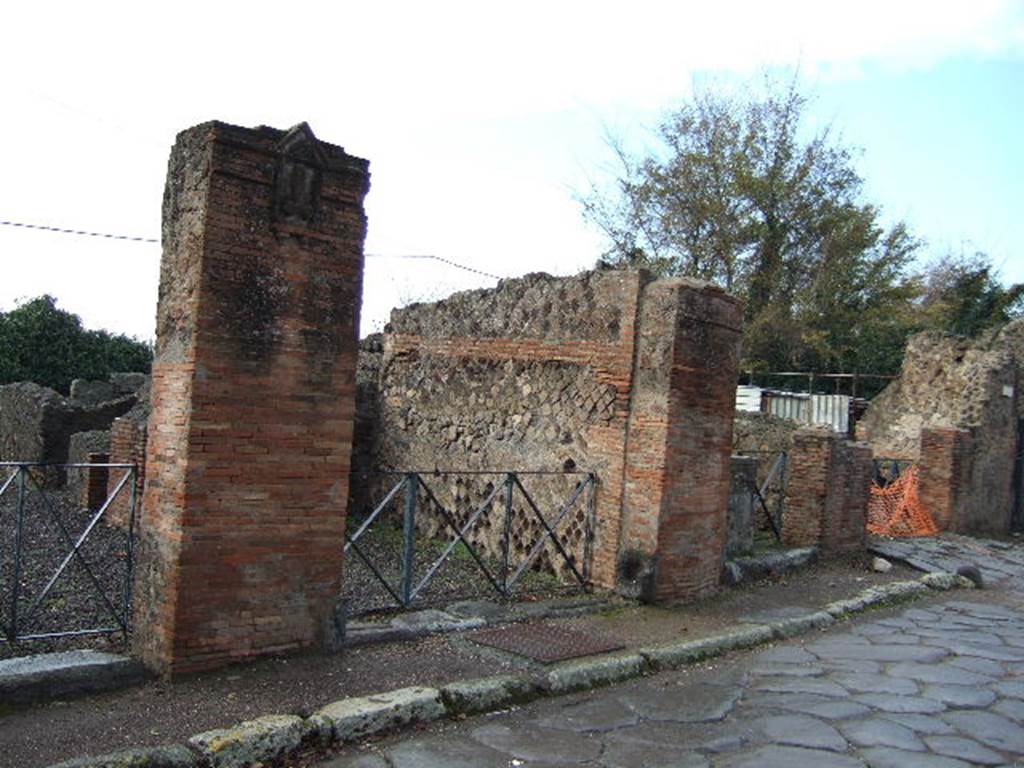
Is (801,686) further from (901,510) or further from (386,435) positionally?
(901,510)

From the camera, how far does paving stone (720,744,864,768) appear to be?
432cm

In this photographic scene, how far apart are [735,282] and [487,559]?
59.7 feet

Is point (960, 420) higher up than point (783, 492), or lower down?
higher up

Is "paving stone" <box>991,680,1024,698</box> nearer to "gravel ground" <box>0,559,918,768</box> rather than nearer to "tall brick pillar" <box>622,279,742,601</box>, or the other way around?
"gravel ground" <box>0,559,918,768</box>

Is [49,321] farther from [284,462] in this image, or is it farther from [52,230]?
[284,462]

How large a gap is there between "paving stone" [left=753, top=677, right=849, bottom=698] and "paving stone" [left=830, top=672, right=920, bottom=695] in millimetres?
93

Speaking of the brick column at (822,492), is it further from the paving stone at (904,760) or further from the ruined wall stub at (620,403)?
the paving stone at (904,760)

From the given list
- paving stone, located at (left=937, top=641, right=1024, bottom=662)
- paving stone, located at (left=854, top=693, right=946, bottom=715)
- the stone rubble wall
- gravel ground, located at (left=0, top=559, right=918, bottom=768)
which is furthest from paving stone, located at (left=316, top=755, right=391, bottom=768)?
the stone rubble wall

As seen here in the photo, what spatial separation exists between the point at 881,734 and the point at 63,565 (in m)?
4.44

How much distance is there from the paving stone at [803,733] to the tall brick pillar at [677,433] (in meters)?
2.36

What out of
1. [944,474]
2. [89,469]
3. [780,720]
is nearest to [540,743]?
[780,720]

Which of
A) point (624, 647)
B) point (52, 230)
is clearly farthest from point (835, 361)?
point (624, 647)

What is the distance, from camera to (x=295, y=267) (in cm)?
514

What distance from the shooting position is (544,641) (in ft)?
19.9
